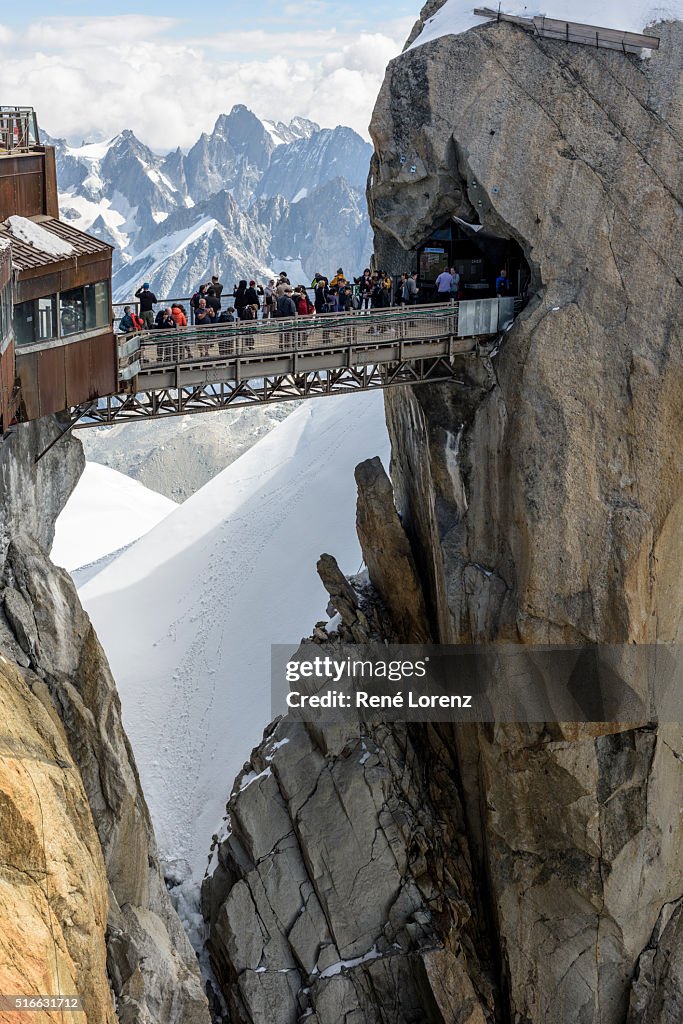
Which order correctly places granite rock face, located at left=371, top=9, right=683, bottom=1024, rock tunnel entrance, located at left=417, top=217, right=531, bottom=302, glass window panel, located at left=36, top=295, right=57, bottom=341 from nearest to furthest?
glass window panel, located at left=36, top=295, right=57, bottom=341 < granite rock face, located at left=371, top=9, right=683, bottom=1024 < rock tunnel entrance, located at left=417, top=217, right=531, bottom=302

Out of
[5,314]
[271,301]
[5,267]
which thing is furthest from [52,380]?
[271,301]

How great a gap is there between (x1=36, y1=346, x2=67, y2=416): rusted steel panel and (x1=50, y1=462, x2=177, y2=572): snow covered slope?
55076mm

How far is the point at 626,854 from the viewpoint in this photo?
34.8m

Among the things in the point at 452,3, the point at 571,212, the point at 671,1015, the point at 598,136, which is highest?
the point at 452,3

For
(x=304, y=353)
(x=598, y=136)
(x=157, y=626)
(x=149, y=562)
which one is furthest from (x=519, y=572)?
(x=149, y=562)

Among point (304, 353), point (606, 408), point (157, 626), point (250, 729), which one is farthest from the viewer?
point (157, 626)

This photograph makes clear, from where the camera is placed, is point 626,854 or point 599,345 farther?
point 626,854

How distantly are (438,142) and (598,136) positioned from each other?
4617 mm

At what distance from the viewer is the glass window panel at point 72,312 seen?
984 inches

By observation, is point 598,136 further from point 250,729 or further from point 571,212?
point 250,729

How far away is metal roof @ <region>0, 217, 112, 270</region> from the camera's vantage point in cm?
2355

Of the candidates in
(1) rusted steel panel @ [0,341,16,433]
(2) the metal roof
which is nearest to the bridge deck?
(2) the metal roof

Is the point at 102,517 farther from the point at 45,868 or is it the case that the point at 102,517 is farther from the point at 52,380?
the point at 45,868

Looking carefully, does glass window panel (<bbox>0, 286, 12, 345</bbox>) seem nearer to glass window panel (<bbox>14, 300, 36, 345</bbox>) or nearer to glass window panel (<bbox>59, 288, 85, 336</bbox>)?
glass window panel (<bbox>14, 300, 36, 345</bbox>)
